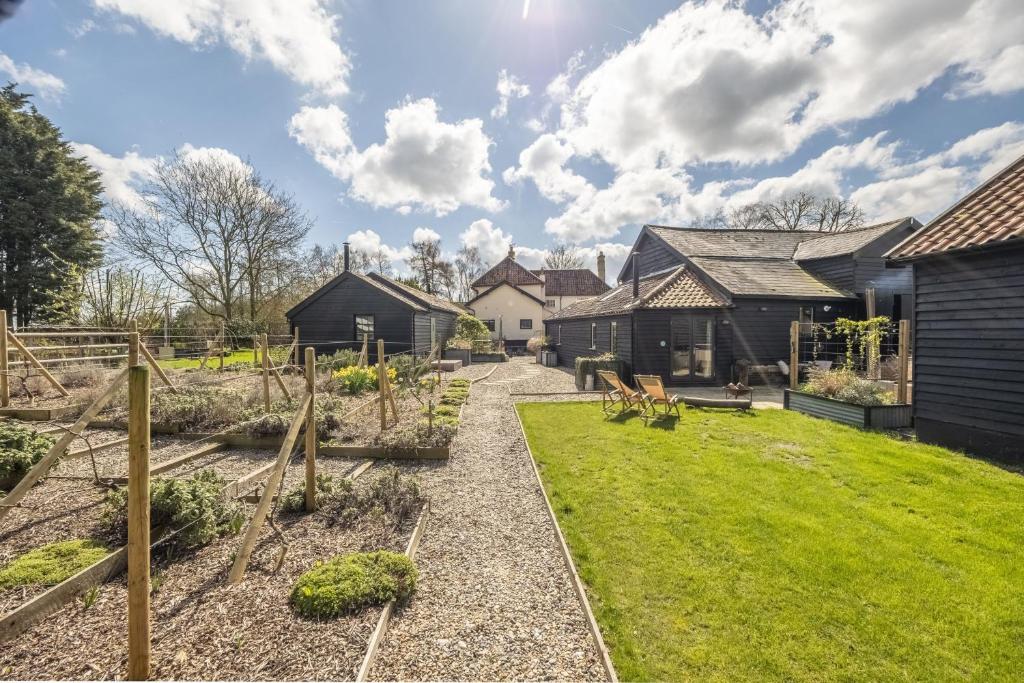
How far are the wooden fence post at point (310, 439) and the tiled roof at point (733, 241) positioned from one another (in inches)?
632

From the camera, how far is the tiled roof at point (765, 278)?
14234 mm

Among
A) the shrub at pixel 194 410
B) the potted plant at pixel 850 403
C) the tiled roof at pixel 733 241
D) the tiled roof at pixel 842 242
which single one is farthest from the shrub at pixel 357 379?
the tiled roof at pixel 842 242

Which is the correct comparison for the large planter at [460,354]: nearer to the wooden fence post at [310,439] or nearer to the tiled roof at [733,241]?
the tiled roof at [733,241]

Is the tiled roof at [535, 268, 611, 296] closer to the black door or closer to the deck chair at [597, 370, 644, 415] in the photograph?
the black door

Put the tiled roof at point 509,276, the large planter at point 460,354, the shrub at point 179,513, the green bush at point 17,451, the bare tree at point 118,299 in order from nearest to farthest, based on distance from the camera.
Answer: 1. the shrub at point 179,513
2. the green bush at point 17,451
3. the bare tree at point 118,299
4. the large planter at point 460,354
5. the tiled roof at point 509,276

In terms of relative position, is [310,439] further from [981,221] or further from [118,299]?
[118,299]

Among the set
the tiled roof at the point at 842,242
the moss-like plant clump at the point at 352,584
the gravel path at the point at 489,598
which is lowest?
the gravel path at the point at 489,598

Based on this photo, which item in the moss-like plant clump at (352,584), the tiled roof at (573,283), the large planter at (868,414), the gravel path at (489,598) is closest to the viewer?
the gravel path at (489,598)

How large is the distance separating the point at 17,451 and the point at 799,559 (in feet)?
27.6

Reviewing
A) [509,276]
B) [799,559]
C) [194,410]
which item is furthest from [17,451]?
[509,276]

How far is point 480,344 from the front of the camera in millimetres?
25266

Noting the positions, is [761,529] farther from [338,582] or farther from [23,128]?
[23,128]

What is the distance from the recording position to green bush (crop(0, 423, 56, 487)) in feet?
14.4

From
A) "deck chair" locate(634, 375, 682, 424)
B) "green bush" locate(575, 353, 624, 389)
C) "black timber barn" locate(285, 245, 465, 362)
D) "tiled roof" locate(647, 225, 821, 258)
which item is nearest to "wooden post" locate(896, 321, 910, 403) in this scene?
"deck chair" locate(634, 375, 682, 424)
